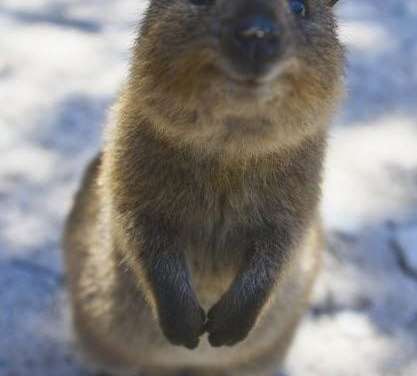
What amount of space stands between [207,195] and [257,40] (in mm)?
661

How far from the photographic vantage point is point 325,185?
4078 millimetres

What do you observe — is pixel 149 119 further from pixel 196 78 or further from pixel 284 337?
pixel 284 337

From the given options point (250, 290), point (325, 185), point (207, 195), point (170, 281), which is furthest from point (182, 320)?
point (325, 185)

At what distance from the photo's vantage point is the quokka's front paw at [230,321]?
262 cm

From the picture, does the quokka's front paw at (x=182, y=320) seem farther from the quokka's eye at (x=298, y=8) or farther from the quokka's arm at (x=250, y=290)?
the quokka's eye at (x=298, y=8)

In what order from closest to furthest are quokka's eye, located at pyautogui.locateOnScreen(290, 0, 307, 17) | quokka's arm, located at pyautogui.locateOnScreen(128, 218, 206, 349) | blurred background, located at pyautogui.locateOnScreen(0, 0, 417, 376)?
1. quokka's eye, located at pyautogui.locateOnScreen(290, 0, 307, 17)
2. quokka's arm, located at pyautogui.locateOnScreen(128, 218, 206, 349)
3. blurred background, located at pyautogui.locateOnScreen(0, 0, 417, 376)

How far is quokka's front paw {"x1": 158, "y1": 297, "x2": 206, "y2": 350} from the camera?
2605mm

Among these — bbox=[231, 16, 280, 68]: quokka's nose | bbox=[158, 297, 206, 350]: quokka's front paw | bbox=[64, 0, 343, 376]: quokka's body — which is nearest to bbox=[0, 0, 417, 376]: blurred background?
bbox=[64, 0, 343, 376]: quokka's body

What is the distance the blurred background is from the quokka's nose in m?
1.03

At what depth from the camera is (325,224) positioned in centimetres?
388

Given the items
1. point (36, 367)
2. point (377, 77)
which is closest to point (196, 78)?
point (36, 367)

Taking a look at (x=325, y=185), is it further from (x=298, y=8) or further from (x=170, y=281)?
(x=298, y=8)

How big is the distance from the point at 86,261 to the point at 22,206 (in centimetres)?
77

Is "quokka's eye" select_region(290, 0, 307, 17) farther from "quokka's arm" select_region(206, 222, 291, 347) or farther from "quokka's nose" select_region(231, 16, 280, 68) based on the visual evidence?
"quokka's arm" select_region(206, 222, 291, 347)
